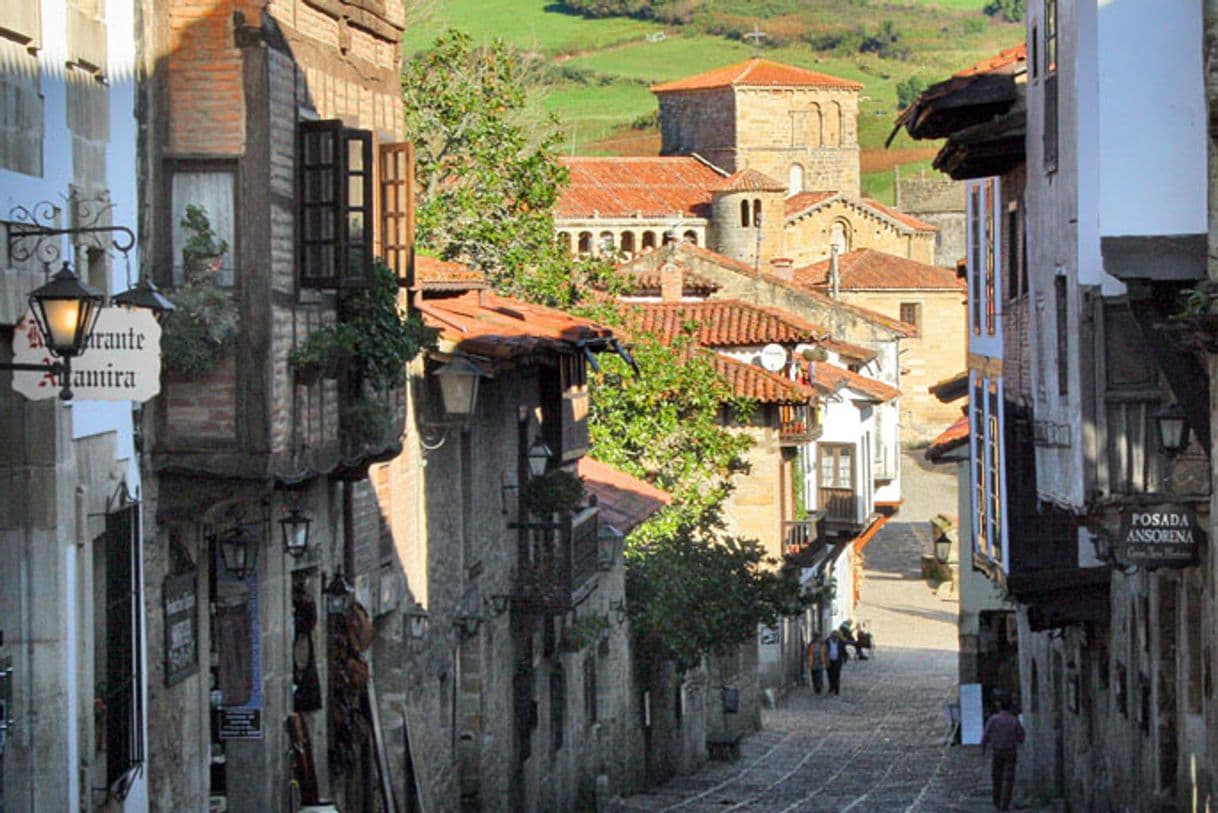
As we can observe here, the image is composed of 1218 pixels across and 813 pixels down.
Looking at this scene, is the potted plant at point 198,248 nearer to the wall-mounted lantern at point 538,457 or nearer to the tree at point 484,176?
the wall-mounted lantern at point 538,457

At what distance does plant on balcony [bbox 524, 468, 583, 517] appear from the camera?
84.9ft

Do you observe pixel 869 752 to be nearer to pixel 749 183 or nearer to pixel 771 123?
pixel 749 183

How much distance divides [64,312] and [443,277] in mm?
14780

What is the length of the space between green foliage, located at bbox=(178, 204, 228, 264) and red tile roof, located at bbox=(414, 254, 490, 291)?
7689 millimetres

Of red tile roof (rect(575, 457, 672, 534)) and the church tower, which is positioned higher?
the church tower

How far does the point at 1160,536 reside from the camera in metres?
17.7

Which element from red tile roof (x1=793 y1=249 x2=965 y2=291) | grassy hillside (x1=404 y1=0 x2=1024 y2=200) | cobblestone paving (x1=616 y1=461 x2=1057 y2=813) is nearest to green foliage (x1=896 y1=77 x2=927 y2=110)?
grassy hillside (x1=404 y1=0 x2=1024 y2=200)

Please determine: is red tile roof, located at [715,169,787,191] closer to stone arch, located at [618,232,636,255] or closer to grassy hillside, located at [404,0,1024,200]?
stone arch, located at [618,232,636,255]

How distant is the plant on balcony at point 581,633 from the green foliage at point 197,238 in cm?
1302

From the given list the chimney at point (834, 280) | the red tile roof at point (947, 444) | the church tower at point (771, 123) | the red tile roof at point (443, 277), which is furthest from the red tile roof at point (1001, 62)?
the church tower at point (771, 123)

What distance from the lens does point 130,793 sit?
44.7 ft

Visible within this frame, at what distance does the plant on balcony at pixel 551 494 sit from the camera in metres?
25.9

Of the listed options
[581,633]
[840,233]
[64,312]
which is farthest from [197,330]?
[840,233]

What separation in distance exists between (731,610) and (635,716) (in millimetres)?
2075
